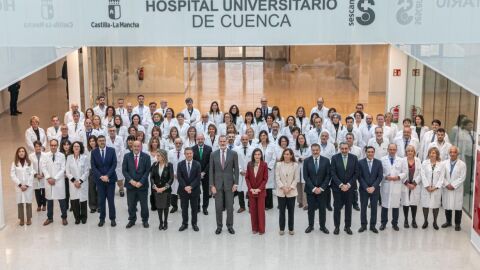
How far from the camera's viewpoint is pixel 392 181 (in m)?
11.9

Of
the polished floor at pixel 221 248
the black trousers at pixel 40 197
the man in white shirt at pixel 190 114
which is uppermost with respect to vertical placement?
the man in white shirt at pixel 190 114

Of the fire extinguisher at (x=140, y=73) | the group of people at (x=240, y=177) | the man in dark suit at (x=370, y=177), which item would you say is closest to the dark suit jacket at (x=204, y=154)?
the group of people at (x=240, y=177)

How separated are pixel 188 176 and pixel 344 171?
2.43 metres

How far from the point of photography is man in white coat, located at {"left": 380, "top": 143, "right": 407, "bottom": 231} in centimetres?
1180

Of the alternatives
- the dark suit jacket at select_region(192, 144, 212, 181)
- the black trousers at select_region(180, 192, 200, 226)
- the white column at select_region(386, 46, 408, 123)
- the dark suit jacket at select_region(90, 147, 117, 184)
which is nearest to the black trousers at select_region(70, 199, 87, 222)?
the dark suit jacket at select_region(90, 147, 117, 184)

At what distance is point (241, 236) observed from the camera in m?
11.7

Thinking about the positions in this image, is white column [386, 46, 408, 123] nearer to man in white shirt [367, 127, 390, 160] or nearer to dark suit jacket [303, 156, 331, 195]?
man in white shirt [367, 127, 390, 160]

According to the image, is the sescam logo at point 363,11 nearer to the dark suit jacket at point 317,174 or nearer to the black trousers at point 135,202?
the dark suit jacket at point 317,174

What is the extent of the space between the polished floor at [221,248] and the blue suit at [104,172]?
0.41 m

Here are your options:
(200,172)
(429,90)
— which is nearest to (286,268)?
(200,172)

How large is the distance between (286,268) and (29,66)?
5.60 meters

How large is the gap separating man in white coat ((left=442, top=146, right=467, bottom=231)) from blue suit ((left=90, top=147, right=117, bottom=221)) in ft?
17.4

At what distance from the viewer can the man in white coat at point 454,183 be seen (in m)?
11.7

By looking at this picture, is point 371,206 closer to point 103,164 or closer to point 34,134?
point 103,164
